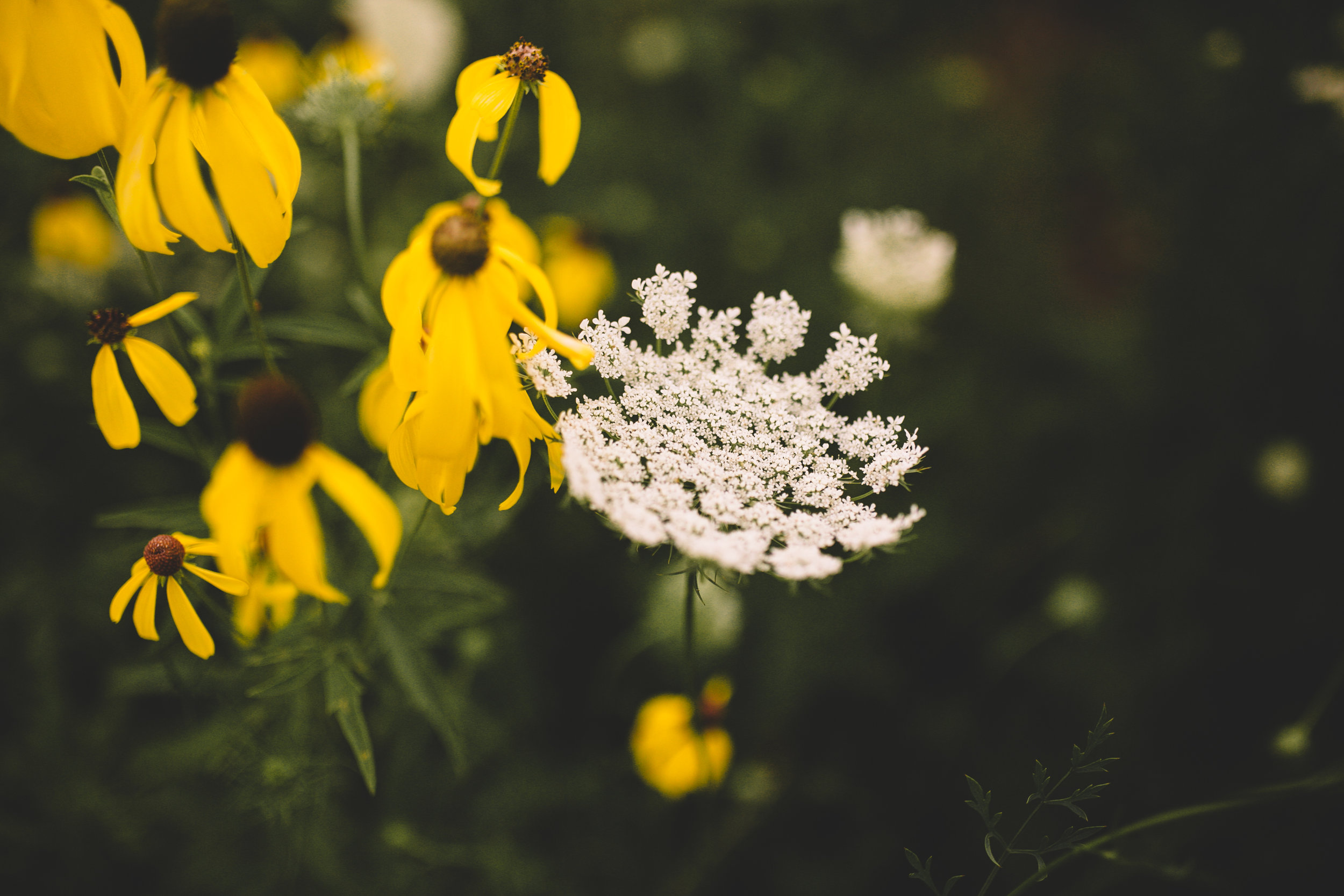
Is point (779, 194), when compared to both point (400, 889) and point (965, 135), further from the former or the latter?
point (400, 889)

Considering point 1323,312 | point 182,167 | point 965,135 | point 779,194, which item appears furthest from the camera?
point 965,135

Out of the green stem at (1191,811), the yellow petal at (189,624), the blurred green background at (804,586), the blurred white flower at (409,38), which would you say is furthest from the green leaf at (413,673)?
the blurred white flower at (409,38)

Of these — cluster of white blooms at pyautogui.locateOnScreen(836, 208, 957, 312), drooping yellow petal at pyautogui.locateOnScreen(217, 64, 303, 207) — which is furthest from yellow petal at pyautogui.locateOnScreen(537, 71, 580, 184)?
cluster of white blooms at pyautogui.locateOnScreen(836, 208, 957, 312)

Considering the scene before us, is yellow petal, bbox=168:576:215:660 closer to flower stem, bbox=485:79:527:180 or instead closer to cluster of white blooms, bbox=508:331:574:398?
cluster of white blooms, bbox=508:331:574:398

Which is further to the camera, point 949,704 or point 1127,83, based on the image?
point 1127,83

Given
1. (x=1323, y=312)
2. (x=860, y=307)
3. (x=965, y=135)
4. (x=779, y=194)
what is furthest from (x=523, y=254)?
(x=965, y=135)

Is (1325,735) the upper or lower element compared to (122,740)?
upper

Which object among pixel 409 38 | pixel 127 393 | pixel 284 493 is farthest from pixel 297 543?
pixel 409 38

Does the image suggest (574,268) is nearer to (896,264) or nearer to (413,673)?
(896,264)
